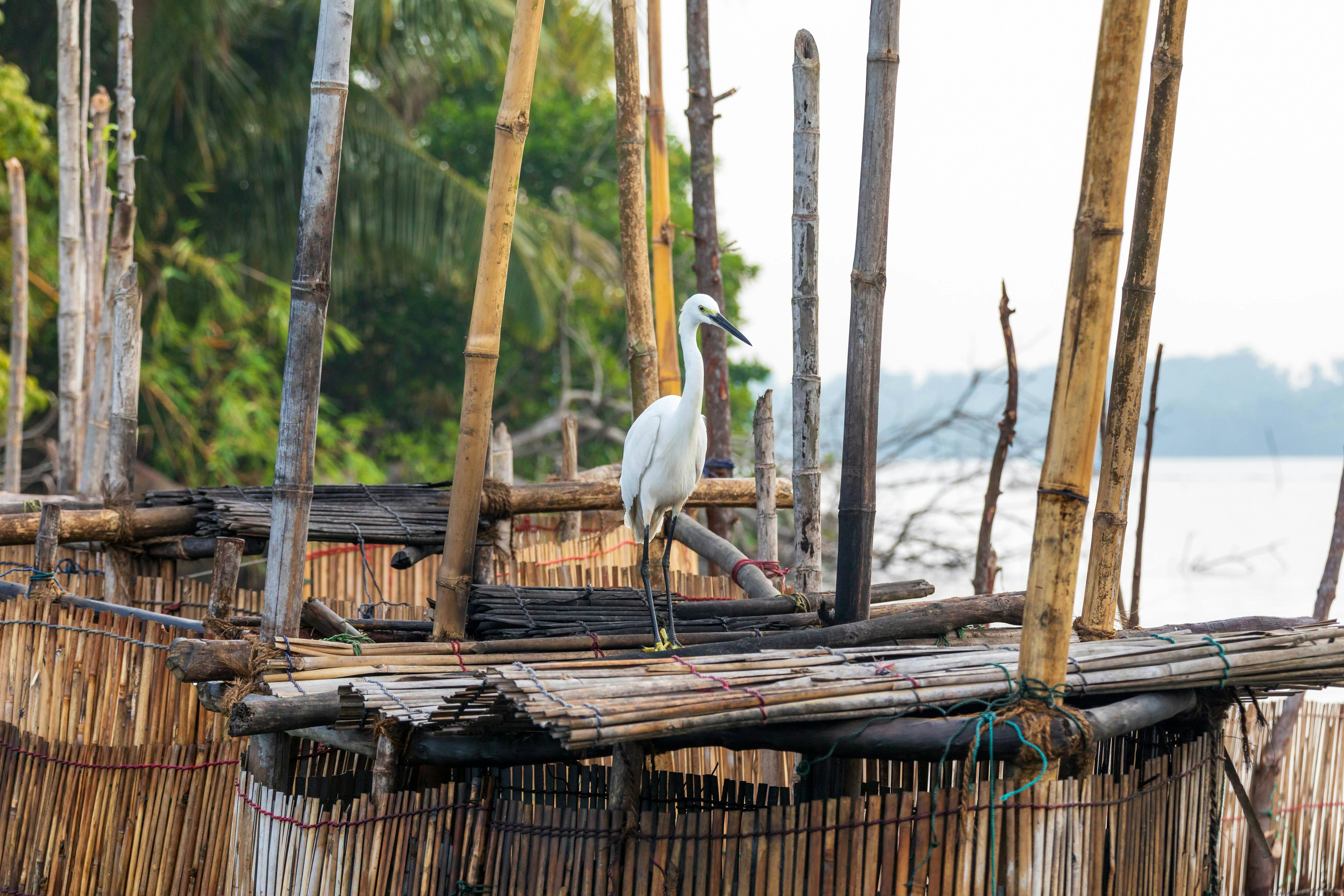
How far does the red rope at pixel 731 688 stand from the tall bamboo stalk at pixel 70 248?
529 cm

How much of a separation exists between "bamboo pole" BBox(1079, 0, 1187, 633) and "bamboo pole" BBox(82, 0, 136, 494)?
4560mm

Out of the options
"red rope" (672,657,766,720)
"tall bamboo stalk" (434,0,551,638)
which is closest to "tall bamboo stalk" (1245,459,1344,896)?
"red rope" (672,657,766,720)

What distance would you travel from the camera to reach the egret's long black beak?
399 centimetres

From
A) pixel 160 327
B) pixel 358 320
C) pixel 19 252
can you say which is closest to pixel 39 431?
pixel 160 327

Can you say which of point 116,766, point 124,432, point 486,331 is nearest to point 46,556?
point 124,432

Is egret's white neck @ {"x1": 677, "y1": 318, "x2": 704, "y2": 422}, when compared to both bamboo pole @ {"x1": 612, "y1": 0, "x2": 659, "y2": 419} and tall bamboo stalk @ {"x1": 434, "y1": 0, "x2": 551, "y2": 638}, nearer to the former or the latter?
tall bamboo stalk @ {"x1": 434, "y1": 0, "x2": 551, "y2": 638}

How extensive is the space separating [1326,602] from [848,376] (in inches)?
124

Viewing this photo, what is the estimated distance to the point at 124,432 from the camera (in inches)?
197

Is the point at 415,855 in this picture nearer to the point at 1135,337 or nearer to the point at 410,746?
the point at 410,746

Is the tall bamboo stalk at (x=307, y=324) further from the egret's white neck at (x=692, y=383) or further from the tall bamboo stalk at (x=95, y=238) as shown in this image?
the tall bamboo stalk at (x=95, y=238)

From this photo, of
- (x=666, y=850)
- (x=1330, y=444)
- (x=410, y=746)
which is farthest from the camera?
(x=1330, y=444)

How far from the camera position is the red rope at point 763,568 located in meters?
4.99

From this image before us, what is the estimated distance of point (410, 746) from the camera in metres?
3.18

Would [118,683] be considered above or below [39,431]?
below
